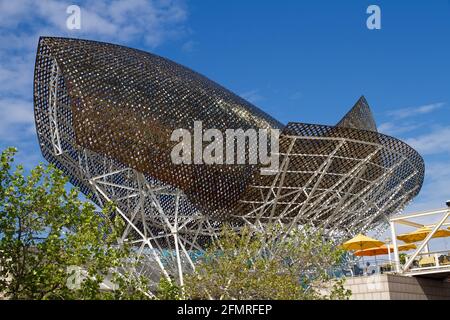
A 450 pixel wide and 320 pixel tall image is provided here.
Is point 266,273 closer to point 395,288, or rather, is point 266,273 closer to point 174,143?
point 395,288

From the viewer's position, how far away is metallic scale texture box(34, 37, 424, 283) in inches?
1192

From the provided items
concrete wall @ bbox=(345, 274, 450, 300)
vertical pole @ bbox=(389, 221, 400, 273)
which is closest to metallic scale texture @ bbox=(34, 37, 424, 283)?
vertical pole @ bbox=(389, 221, 400, 273)

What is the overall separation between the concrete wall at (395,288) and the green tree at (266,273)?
3.63ft

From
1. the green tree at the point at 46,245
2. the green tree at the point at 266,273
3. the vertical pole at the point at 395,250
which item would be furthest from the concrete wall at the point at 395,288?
the green tree at the point at 46,245

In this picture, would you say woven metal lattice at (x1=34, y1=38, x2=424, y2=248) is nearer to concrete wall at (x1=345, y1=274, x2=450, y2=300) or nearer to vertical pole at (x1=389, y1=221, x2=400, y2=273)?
vertical pole at (x1=389, y1=221, x2=400, y2=273)

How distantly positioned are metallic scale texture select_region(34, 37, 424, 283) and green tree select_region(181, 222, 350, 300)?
18.2 ft

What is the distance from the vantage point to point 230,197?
111 ft

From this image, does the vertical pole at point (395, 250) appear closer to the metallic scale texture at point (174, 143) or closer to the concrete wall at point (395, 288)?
the concrete wall at point (395, 288)

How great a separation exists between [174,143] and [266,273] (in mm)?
10155

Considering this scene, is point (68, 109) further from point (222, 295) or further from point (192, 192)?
point (222, 295)

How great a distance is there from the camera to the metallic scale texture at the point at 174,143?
30.3m

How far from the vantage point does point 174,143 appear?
31.3 metres
